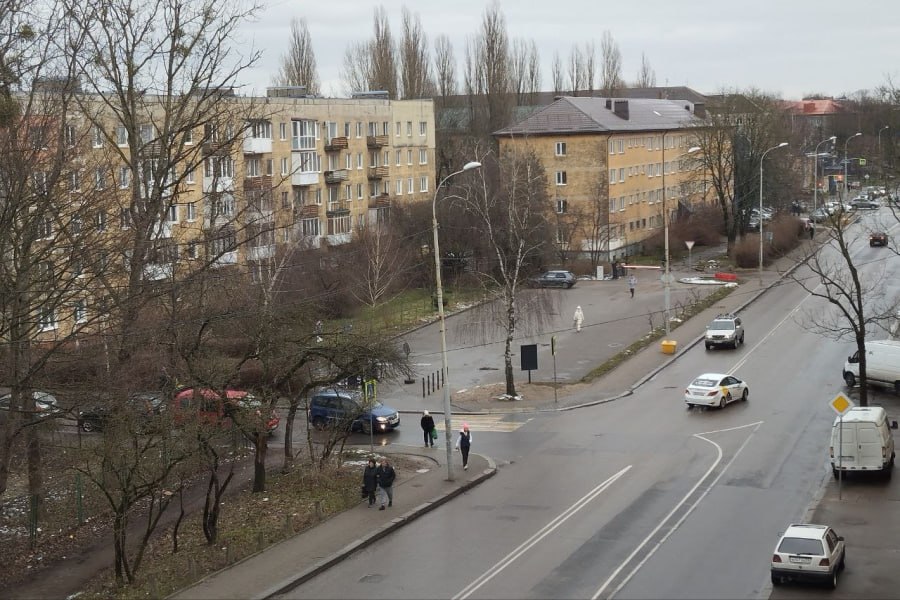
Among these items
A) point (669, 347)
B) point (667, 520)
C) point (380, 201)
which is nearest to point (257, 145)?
point (380, 201)

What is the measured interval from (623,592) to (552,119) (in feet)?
199

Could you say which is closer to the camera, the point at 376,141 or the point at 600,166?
the point at 376,141

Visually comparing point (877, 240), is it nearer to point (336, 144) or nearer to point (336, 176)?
point (336, 176)

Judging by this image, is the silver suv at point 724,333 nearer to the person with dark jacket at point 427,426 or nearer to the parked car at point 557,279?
the parked car at point 557,279

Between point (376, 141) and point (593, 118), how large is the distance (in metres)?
15.5

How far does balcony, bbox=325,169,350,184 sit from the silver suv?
30195mm

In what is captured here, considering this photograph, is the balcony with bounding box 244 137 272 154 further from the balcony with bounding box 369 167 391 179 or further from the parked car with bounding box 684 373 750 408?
the parked car with bounding box 684 373 750 408

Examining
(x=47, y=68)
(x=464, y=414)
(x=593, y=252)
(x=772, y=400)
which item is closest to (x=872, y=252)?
(x=593, y=252)

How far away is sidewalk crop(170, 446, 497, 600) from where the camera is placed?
19.1 m

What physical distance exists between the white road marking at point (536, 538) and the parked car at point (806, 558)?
15.9ft

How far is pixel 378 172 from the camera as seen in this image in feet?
244

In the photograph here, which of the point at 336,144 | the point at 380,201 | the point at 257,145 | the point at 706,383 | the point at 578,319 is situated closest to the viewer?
the point at 706,383

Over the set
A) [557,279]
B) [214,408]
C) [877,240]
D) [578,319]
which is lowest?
[578,319]

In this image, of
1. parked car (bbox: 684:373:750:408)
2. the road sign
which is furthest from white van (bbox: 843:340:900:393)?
the road sign
